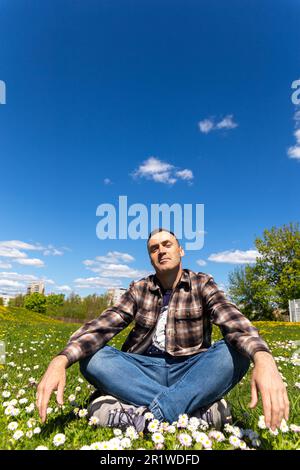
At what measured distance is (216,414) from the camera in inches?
118

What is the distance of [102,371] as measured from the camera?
3.12m

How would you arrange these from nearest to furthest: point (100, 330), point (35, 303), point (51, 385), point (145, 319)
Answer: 1. point (51, 385)
2. point (100, 330)
3. point (145, 319)
4. point (35, 303)

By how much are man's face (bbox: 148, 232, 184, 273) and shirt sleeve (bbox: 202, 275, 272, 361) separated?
1.36 feet

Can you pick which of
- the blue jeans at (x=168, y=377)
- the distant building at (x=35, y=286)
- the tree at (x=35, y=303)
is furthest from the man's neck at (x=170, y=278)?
the distant building at (x=35, y=286)

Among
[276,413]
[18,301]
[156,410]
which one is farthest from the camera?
[18,301]

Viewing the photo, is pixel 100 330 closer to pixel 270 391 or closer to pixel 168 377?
pixel 168 377

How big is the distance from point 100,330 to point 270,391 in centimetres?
167

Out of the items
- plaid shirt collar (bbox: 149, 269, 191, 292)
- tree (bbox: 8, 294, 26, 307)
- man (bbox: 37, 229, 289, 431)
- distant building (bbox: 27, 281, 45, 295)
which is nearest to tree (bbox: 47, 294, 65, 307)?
tree (bbox: 8, 294, 26, 307)

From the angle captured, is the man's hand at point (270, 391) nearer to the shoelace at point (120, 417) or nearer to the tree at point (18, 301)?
the shoelace at point (120, 417)

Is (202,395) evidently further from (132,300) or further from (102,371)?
(132,300)

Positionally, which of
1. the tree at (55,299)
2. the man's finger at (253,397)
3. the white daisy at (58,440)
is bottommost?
the white daisy at (58,440)

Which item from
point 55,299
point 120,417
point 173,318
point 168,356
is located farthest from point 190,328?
point 55,299

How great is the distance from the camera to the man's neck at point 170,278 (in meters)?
3.71
